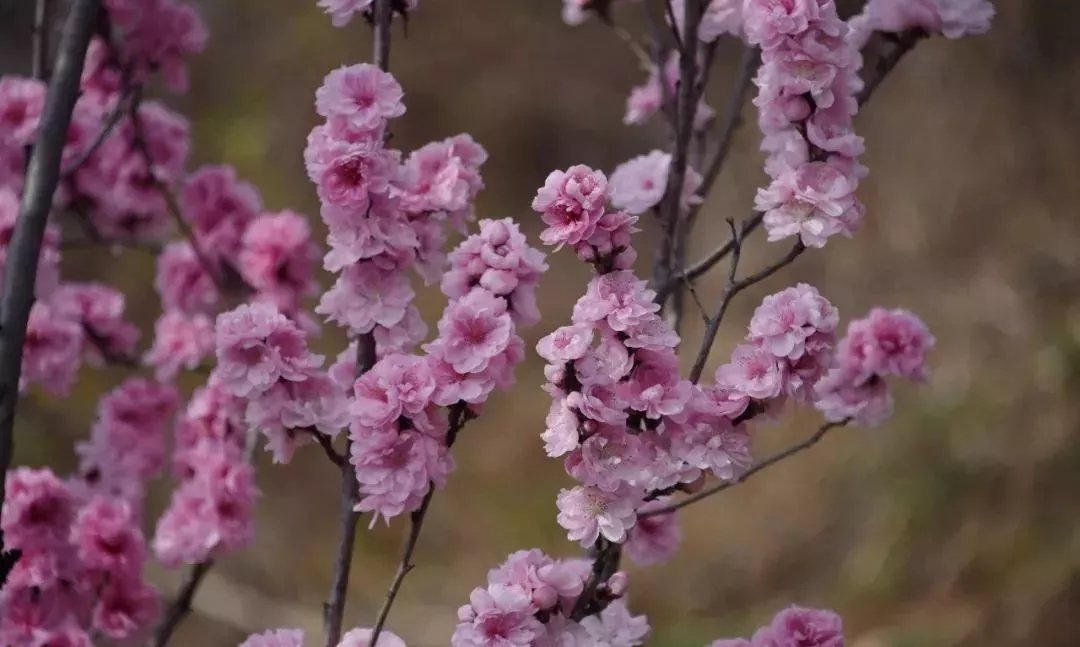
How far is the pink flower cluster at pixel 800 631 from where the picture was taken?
2.19ft

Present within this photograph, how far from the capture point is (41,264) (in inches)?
36.7

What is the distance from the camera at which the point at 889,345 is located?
2.65 ft

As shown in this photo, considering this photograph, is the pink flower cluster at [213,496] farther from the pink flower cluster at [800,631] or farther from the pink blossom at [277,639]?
the pink flower cluster at [800,631]

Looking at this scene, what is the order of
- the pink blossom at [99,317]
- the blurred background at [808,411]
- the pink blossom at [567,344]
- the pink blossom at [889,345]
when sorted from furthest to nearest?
the blurred background at [808,411] → the pink blossom at [99,317] → the pink blossom at [889,345] → the pink blossom at [567,344]

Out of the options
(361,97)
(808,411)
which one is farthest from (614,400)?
(808,411)

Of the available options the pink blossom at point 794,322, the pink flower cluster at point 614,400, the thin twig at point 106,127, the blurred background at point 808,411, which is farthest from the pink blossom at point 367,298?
the blurred background at point 808,411

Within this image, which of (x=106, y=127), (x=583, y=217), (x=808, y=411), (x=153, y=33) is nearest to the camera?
(x=583, y=217)

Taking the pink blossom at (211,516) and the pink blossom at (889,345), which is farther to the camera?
the pink blossom at (211,516)

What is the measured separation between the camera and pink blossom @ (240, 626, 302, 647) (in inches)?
26.6

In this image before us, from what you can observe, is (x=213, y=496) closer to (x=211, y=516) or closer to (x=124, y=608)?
(x=211, y=516)

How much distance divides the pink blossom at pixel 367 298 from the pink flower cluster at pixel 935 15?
426 millimetres

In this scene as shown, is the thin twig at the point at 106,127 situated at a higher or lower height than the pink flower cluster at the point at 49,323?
higher

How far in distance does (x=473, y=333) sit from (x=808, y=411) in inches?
49.1

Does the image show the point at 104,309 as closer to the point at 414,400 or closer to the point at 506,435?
the point at 414,400
